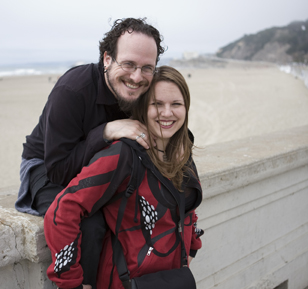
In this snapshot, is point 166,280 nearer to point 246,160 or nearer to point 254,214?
point 246,160

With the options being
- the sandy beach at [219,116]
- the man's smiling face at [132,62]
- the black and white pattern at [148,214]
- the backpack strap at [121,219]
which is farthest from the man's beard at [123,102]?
the sandy beach at [219,116]

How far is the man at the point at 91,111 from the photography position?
1941 mm

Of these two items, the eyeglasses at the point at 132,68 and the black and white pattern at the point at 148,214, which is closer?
the black and white pattern at the point at 148,214

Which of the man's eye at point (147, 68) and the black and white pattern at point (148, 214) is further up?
the man's eye at point (147, 68)

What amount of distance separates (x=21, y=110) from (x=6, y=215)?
63.3ft

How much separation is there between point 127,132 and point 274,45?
132 metres

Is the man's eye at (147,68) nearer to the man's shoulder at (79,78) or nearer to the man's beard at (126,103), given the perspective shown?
the man's beard at (126,103)

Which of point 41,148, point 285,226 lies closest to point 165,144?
point 41,148

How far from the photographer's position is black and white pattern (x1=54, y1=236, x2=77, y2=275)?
1.68m

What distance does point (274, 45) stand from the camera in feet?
405

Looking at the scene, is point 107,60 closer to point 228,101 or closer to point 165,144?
point 165,144

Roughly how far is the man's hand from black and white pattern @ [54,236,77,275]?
1.87ft

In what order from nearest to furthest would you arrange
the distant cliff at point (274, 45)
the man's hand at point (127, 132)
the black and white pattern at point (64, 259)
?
the black and white pattern at point (64, 259) < the man's hand at point (127, 132) < the distant cliff at point (274, 45)

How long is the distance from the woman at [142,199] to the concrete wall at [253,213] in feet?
1.39
